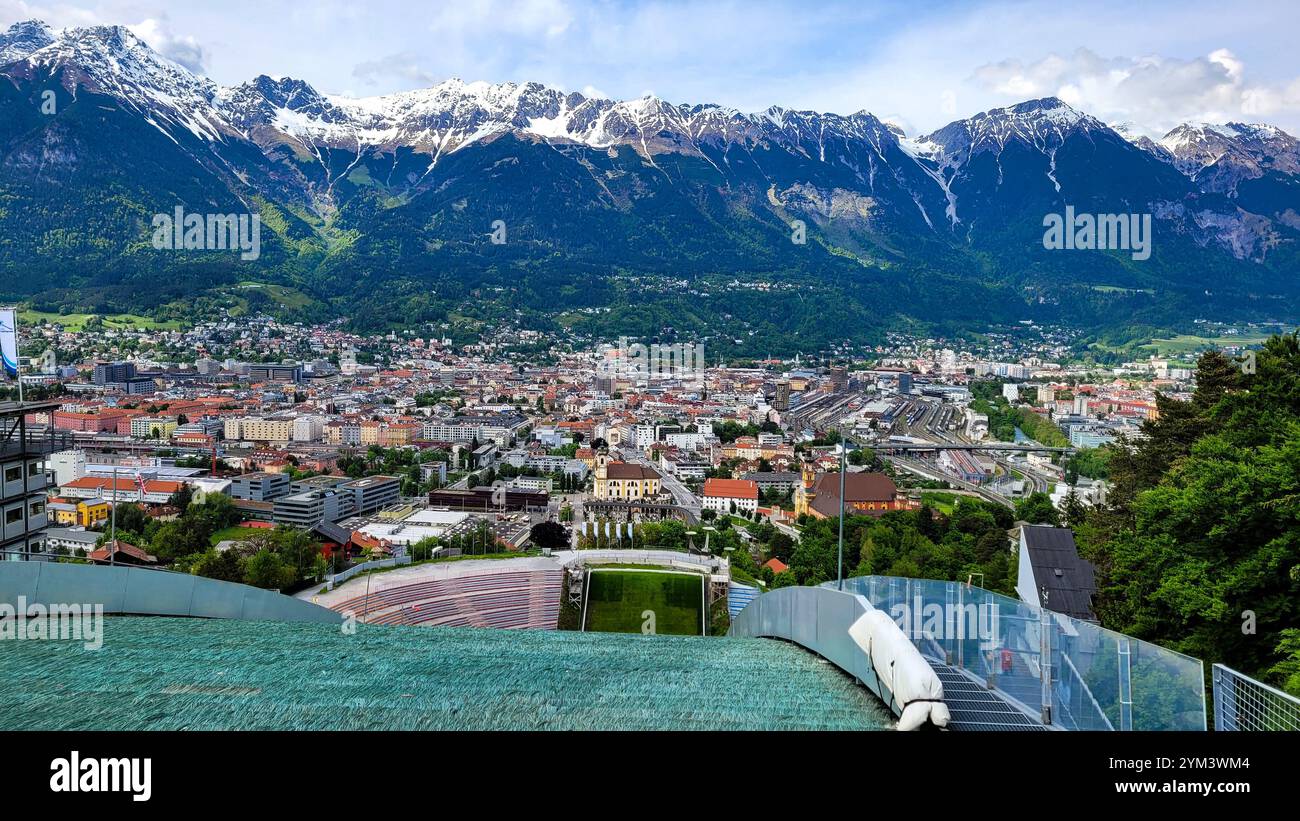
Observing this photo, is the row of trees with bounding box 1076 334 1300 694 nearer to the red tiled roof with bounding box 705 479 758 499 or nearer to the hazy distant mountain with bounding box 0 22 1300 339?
the red tiled roof with bounding box 705 479 758 499

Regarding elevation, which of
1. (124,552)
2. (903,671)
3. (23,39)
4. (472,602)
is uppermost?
(23,39)

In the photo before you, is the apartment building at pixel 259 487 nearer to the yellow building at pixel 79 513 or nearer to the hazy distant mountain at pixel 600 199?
the yellow building at pixel 79 513

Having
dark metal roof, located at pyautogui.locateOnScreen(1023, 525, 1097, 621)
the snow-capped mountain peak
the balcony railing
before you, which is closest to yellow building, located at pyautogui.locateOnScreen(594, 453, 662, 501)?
dark metal roof, located at pyautogui.locateOnScreen(1023, 525, 1097, 621)

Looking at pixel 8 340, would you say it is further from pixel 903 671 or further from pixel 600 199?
pixel 600 199

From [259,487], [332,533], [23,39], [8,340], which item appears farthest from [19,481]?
[23,39]

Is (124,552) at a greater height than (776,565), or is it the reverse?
(124,552)
